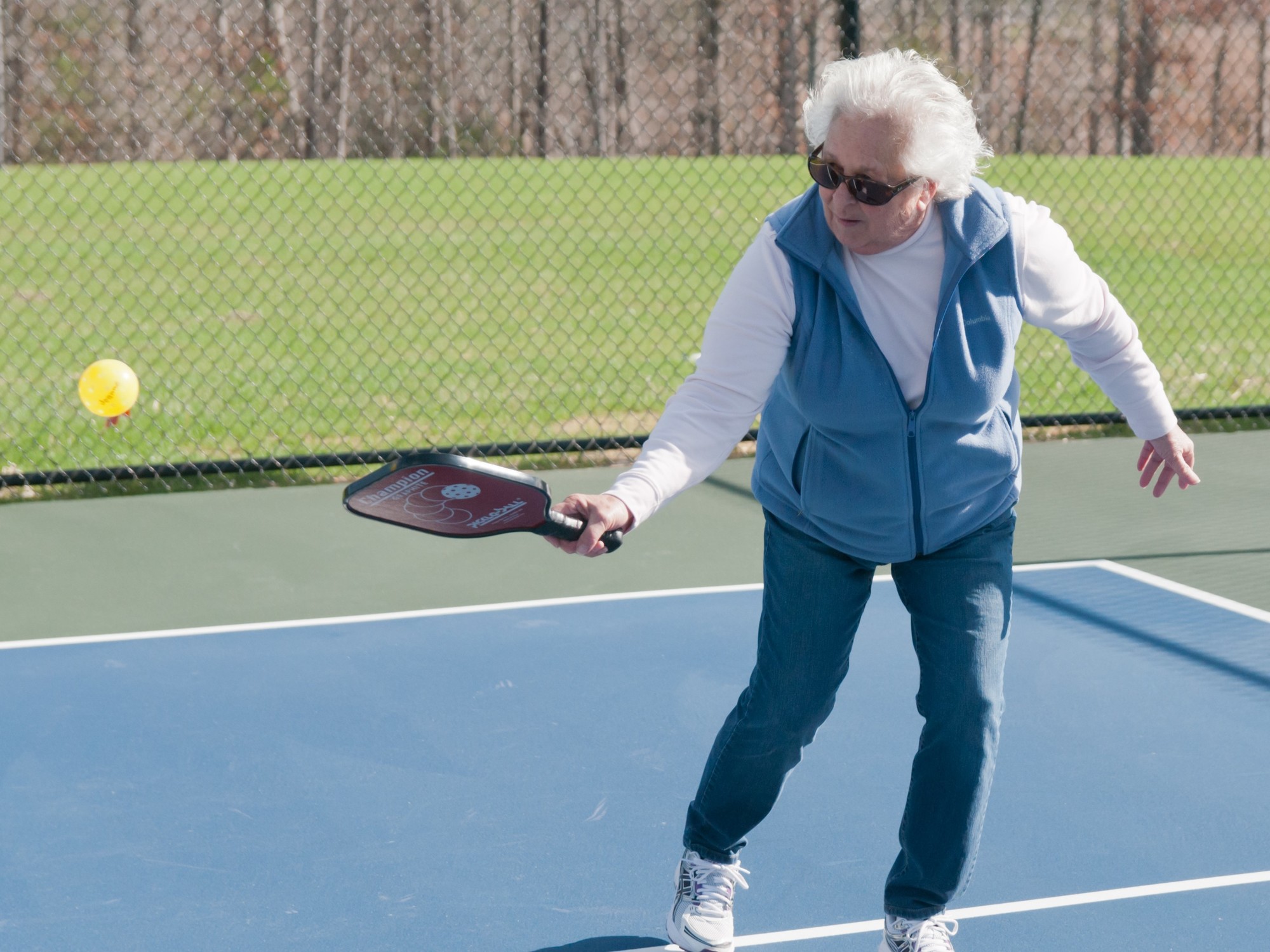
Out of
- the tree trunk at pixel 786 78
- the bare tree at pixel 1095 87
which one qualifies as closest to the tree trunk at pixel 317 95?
the tree trunk at pixel 786 78

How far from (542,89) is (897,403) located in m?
12.8

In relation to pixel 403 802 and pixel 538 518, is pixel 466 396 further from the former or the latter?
pixel 538 518

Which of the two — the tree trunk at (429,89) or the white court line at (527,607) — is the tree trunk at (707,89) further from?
the white court line at (527,607)

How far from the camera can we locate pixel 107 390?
7750 millimetres

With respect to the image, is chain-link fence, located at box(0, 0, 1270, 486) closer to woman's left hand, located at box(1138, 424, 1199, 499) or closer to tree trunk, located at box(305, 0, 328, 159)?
tree trunk, located at box(305, 0, 328, 159)

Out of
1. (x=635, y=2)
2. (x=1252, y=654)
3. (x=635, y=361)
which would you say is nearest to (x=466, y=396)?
(x=635, y=361)

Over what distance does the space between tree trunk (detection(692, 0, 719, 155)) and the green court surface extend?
8.11 meters

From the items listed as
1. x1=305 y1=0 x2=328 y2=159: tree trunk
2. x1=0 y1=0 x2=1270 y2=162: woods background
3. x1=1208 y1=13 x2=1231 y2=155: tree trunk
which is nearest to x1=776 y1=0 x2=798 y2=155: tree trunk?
x1=0 y1=0 x2=1270 y2=162: woods background

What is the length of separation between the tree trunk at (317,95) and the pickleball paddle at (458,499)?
13196 millimetres

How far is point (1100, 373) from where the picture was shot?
10.3 ft

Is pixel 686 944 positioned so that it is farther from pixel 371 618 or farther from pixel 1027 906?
pixel 371 618

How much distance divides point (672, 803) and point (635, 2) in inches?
489

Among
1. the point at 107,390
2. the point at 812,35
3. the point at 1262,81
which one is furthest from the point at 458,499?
the point at 1262,81

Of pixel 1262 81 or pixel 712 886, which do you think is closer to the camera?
pixel 712 886
